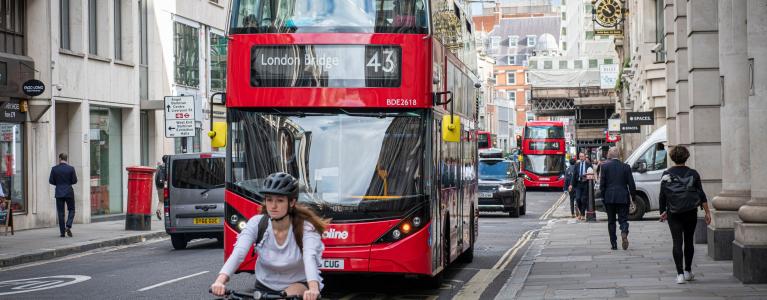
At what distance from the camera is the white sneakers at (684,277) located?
49.1 ft

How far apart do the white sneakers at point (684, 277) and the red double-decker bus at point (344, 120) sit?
129 inches

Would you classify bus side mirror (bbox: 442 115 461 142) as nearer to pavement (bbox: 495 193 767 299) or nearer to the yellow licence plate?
pavement (bbox: 495 193 767 299)

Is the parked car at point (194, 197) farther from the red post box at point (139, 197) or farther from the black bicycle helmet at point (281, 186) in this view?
the black bicycle helmet at point (281, 186)

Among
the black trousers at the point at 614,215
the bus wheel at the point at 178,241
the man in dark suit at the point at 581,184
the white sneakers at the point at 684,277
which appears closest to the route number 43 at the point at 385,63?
the white sneakers at the point at 684,277

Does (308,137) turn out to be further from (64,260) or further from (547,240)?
(547,240)

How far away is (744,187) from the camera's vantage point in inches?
695

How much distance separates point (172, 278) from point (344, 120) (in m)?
4.59

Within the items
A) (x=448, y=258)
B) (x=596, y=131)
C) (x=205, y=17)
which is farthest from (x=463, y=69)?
(x=596, y=131)

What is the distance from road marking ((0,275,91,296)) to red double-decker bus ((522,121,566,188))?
52.0 m

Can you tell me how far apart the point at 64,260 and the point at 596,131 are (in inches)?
3136

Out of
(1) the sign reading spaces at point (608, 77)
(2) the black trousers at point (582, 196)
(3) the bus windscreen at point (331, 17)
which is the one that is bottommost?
(2) the black trousers at point (582, 196)

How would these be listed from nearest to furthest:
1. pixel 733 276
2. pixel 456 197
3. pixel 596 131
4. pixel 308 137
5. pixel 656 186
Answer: pixel 308 137
pixel 733 276
pixel 456 197
pixel 656 186
pixel 596 131

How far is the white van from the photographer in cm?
3228

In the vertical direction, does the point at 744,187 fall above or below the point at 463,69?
below
